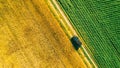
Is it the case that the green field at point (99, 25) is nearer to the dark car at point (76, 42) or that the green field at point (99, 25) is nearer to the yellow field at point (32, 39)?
the dark car at point (76, 42)

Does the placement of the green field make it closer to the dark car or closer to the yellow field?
the dark car

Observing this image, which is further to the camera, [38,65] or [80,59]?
[80,59]

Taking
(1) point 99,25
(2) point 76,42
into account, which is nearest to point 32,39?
(2) point 76,42

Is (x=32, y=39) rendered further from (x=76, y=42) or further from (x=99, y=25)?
(x=99, y=25)

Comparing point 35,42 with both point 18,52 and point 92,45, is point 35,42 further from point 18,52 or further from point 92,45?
point 92,45

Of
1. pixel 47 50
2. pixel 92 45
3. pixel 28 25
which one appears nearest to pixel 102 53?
pixel 92 45
